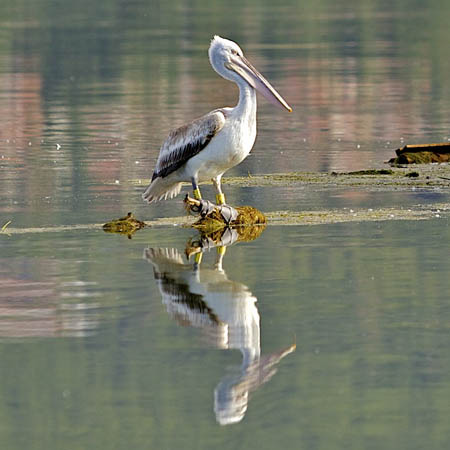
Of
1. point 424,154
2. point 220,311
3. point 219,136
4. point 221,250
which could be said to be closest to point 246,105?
point 219,136

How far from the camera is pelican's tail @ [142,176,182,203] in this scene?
48.5 feet

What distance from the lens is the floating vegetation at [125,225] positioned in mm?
13852

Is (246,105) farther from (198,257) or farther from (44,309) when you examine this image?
(44,309)

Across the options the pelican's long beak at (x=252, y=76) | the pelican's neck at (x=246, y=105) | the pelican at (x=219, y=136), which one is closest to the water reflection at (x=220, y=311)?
the pelican at (x=219, y=136)

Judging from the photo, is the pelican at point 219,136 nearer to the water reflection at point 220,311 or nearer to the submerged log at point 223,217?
the submerged log at point 223,217

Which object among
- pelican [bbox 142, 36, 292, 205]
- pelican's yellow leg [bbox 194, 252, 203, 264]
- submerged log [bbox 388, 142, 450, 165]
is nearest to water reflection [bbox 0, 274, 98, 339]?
pelican's yellow leg [bbox 194, 252, 203, 264]

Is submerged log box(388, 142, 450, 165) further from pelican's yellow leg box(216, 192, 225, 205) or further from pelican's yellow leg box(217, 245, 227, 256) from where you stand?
pelican's yellow leg box(217, 245, 227, 256)

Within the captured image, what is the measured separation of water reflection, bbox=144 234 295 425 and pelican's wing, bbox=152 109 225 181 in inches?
39.2

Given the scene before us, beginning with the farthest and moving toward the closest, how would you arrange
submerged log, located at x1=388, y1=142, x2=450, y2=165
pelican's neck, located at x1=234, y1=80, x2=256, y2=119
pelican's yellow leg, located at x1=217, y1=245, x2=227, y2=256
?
submerged log, located at x1=388, y1=142, x2=450, y2=165, pelican's neck, located at x1=234, y1=80, x2=256, y2=119, pelican's yellow leg, located at x1=217, y1=245, x2=227, y2=256

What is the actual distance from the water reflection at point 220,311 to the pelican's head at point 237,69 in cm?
154

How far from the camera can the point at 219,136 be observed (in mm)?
13969

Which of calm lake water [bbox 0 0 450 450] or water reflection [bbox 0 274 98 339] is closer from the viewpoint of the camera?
calm lake water [bbox 0 0 450 450]

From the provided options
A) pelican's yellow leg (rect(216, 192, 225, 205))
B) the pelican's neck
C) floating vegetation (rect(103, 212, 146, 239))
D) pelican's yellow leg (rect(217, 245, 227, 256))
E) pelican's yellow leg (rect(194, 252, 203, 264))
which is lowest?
pelican's yellow leg (rect(194, 252, 203, 264))

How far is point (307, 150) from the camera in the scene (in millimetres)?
20375
